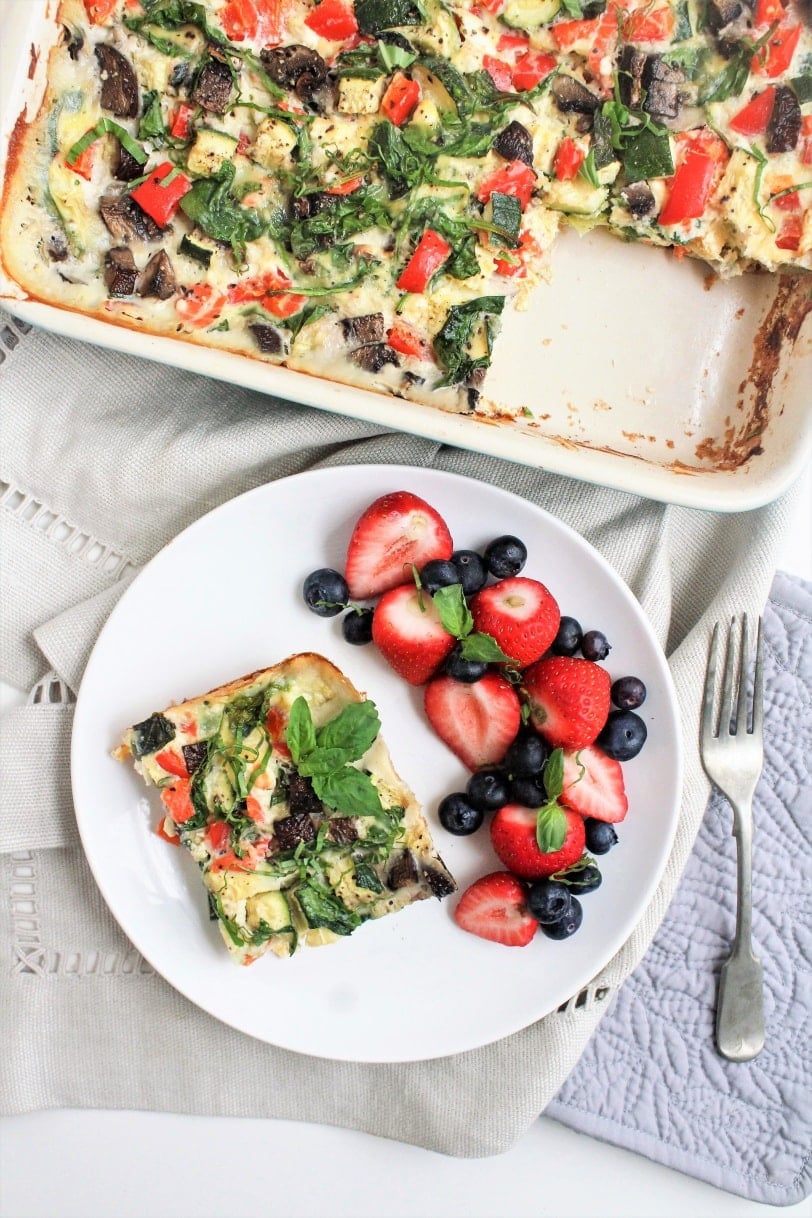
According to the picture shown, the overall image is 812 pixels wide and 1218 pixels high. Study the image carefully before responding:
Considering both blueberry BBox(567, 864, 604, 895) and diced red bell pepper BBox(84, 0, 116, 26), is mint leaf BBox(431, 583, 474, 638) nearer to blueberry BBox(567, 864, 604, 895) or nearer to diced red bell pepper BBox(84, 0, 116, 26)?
blueberry BBox(567, 864, 604, 895)

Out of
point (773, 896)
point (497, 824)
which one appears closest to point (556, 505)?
point (497, 824)

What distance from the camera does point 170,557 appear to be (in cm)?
245

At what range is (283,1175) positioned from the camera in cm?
270

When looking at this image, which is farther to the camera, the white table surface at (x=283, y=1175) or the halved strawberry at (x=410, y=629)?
the white table surface at (x=283, y=1175)

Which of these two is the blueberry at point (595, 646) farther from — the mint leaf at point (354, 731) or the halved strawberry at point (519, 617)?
the mint leaf at point (354, 731)

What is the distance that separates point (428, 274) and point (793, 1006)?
2.18 m

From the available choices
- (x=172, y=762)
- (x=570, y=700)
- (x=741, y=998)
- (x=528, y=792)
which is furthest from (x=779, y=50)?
(x=741, y=998)

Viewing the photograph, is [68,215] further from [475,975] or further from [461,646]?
[475,975]

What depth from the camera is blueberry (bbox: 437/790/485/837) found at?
2420 mm

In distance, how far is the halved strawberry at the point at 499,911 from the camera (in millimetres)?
2393

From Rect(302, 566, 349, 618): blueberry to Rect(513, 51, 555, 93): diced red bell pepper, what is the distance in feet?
4.26

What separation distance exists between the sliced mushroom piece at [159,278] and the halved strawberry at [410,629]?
2.97 ft

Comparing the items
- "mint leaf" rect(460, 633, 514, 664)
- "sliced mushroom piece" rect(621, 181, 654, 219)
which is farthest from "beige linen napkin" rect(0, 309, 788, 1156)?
"sliced mushroom piece" rect(621, 181, 654, 219)

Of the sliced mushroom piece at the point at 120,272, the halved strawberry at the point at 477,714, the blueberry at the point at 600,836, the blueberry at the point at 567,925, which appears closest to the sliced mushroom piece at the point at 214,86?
the sliced mushroom piece at the point at 120,272
